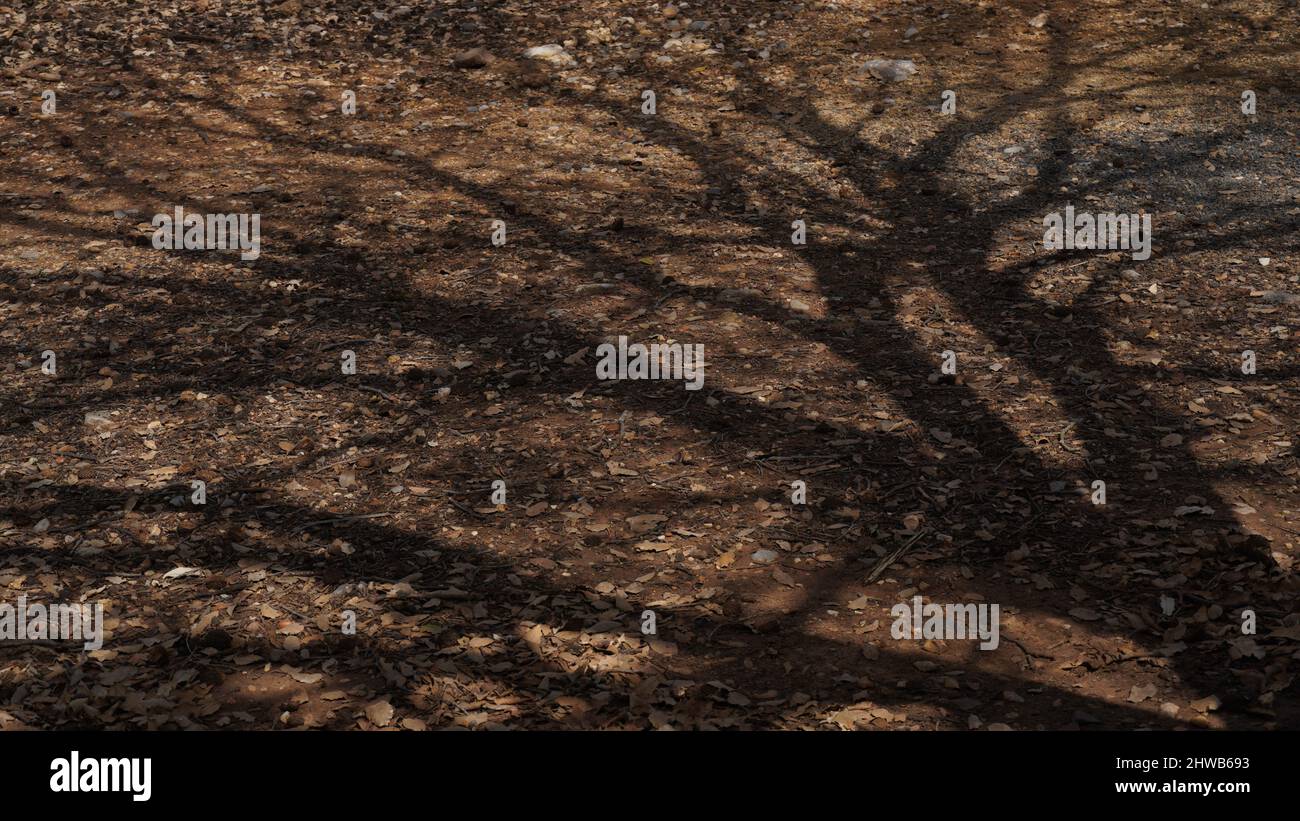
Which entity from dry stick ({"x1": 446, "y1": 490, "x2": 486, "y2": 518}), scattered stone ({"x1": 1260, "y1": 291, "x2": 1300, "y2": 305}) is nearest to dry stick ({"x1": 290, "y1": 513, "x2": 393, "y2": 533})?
dry stick ({"x1": 446, "y1": 490, "x2": 486, "y2": 518})

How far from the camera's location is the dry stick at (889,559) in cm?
423

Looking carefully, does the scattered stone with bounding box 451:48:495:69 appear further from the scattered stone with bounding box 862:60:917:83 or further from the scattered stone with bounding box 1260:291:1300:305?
the scattered stone with bounding box 1260:291:1300:305

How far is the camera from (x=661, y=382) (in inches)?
218

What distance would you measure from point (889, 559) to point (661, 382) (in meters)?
1.66

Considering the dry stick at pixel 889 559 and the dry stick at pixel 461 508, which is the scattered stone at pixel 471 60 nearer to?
the dry stick at pixel 461 508

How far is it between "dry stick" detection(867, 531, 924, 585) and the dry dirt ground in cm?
3

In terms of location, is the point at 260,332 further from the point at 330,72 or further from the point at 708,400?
the point at 330,72

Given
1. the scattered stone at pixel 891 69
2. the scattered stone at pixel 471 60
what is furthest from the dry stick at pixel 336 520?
the scattered stone at pixel 891 69

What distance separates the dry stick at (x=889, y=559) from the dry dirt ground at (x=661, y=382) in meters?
0.03

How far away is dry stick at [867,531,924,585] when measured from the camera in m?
4.23

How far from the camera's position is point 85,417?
5379 mm

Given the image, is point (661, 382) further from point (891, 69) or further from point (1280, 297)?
Answer: point (891, 69)

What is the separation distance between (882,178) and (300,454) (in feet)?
14.4
